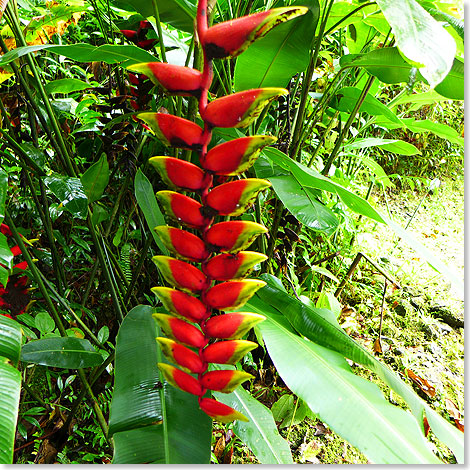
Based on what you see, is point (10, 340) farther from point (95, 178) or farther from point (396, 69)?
point (396, 69)

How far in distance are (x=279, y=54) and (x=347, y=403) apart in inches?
16.6

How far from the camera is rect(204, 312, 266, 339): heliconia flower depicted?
0.35 m

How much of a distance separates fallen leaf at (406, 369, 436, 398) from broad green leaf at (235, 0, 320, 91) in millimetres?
1054

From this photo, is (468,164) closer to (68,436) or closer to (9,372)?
(9,372)

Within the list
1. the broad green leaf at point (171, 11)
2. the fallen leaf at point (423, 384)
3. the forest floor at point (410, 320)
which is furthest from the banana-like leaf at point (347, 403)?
the fallen leaf at point (423, 384)

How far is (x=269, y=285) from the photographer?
59cm

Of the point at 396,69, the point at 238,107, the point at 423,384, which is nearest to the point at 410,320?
the point at 423,384

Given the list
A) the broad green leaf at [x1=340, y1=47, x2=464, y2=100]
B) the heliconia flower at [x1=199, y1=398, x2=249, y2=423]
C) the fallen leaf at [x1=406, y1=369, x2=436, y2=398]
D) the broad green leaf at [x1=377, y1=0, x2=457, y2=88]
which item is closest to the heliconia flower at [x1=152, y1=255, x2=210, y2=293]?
the heliconia flower at [x1=199, y1=398, x2=249, y2=423]

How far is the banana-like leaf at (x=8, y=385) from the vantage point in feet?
1.10

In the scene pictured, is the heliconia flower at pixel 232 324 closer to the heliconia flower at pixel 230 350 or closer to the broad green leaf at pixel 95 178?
the heliconia flower at pixel 230 350

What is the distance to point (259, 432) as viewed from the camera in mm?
550

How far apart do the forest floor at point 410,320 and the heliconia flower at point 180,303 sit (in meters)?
A: 0.77

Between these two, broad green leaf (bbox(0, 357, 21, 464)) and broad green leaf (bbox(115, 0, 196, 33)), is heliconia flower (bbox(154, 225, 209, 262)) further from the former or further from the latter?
broad green leaf (bbox(115, 0, 196, 33))

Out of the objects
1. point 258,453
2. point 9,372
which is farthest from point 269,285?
point 9,372
